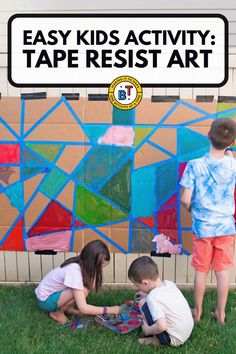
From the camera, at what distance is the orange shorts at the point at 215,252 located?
11.3 ft

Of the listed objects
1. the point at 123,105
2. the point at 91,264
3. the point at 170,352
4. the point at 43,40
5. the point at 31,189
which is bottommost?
the point at 170,352

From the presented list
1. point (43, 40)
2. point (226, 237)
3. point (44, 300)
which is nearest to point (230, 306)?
point (226, 237)

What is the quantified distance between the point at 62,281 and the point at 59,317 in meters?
0.29

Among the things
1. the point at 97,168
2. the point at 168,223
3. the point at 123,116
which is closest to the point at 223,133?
the point at 123,116

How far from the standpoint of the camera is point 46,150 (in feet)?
13.3

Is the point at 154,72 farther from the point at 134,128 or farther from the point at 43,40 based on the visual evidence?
the point at 43,40

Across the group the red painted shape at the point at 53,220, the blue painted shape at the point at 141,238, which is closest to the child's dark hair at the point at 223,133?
the blue painted shape at the point at 141,238

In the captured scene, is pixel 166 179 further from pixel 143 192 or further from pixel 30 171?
pixel 30 171

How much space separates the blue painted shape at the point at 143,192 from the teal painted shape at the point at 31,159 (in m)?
0.83

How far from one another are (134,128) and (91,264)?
4.12 feet

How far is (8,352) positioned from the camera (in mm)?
3027

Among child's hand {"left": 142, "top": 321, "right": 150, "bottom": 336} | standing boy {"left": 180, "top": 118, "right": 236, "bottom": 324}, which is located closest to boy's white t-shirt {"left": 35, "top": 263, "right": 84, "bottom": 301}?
child's hand {"left": 142, "top": 321, "right": 150, "bottom": 336}

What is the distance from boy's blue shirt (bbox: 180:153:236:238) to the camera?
3.37 metres

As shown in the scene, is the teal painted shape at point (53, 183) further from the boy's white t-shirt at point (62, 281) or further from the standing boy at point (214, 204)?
the standing boy at point (214, 204)
